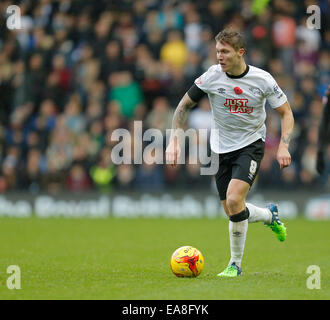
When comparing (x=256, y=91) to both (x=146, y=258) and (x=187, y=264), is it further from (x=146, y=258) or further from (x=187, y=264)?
(x=146, y=258)

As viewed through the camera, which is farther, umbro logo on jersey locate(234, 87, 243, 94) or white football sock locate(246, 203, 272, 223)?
white football sock locate(246, 203, 272, 223)

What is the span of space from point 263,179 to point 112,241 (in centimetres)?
583

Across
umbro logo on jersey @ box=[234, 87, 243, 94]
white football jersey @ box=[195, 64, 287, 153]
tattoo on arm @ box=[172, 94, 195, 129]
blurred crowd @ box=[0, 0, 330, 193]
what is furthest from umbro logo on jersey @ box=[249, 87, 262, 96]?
blurred crowd @ box=[0, 0, 330, 193]

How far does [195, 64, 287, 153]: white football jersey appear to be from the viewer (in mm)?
8609

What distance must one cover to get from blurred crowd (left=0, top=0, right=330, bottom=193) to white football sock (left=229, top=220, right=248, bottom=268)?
882 cm

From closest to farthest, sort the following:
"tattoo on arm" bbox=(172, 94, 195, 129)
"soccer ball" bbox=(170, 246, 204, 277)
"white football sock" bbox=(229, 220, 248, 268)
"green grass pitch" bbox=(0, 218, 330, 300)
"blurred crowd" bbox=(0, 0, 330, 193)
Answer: "green grass pitch" bbox=(0, 218, 330, 300) → "soccer ball" bbox=(170, 246, 204, 277) → "white football sock" bbox=(229, 220, 248, 268) → "tattoo on arm" bbox=(172, 94, 195, 129) → "blurred crowd" bbox=(0, 0, 330, 193)

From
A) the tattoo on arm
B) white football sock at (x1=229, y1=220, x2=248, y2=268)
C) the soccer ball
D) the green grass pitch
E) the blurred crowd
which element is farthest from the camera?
the blurred crowd

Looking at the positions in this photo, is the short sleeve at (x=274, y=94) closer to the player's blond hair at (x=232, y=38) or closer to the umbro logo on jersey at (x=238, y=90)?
the umbro logo on jersey at (x=238, y=90)

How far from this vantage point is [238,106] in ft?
28.5

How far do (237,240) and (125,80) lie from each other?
10938 millimetres

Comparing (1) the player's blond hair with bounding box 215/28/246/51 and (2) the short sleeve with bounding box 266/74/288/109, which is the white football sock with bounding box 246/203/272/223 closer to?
(2) the short sleeve with bounding box 266/74/288/109

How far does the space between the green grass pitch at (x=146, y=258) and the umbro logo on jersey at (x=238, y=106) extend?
186 centimetres

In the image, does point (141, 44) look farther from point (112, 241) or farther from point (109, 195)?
point (112, 241)
